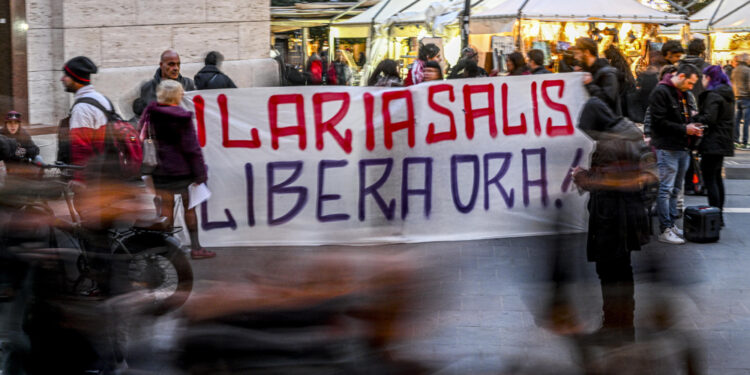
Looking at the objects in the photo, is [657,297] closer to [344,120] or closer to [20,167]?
[20,167]

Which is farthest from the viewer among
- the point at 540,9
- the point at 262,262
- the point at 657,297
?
the point at 540,9

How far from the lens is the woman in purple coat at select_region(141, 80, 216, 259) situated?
635cm

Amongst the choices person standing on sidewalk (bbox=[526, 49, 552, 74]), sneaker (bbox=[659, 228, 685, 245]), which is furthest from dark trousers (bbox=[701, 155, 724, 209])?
person standing on sidewalk (bbox=[526, 49, 552, 74])

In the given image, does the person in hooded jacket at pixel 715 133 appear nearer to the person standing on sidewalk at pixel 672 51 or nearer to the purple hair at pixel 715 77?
the purple hair at pixel 715 77

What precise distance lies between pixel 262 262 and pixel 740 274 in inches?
178

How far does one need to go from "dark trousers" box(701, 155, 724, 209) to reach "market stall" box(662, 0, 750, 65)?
33.9ft

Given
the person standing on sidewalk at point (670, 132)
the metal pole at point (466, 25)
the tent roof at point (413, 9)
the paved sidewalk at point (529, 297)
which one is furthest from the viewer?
the tent roof at point (413, 9)

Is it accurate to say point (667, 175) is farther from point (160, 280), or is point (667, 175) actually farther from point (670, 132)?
point (160, 280)

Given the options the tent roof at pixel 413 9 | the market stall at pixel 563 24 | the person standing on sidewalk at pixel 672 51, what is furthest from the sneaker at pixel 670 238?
the tent roof at pixel 413 9

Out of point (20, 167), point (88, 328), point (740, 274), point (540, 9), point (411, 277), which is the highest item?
point (540, 9)

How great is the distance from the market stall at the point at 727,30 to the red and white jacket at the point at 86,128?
14.1 m

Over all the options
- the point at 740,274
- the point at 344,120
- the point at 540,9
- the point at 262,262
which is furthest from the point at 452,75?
the point at 262,262

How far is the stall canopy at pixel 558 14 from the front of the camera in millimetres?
13859

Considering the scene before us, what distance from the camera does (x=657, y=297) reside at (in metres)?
4.17
